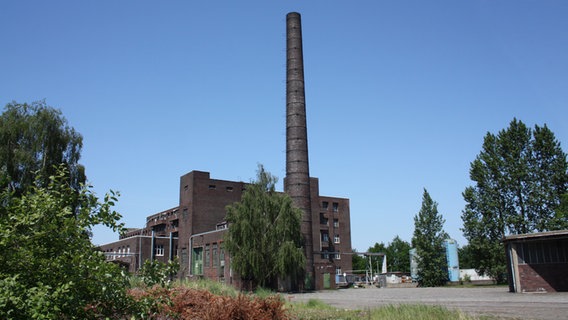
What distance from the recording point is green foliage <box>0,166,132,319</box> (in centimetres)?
527

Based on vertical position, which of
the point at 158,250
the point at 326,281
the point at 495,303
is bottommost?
the point at 326,281

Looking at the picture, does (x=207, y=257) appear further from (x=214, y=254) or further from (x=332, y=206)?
(x=332, y=206)

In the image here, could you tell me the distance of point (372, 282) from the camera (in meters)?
62.1

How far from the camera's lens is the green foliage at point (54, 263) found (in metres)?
5.27

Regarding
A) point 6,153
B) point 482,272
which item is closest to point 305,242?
point 482,272

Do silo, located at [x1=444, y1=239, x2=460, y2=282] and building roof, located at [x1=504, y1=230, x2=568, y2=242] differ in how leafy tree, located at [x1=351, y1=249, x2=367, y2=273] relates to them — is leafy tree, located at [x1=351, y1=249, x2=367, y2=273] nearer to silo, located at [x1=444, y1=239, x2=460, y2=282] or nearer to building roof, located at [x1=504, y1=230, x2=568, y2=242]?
silo, located at [x1=444, y1=239, x2=460, y2=282]

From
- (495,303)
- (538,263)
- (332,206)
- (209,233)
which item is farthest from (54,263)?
(332,206)

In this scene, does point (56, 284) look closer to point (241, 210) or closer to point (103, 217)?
point (103, 217)

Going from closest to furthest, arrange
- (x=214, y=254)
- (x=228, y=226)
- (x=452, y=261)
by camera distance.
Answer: (x=228, y=226)
(x=214, y=254)
(x=452, y=261)

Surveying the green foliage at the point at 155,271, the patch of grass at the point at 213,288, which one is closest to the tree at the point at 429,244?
the patch of grass at the point at 213,288

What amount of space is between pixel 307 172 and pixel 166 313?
3461 cm

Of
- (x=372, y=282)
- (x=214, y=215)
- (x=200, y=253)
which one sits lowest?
(x=372, y=282)

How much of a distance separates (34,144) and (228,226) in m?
17.2

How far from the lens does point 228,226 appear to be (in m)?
41.4
